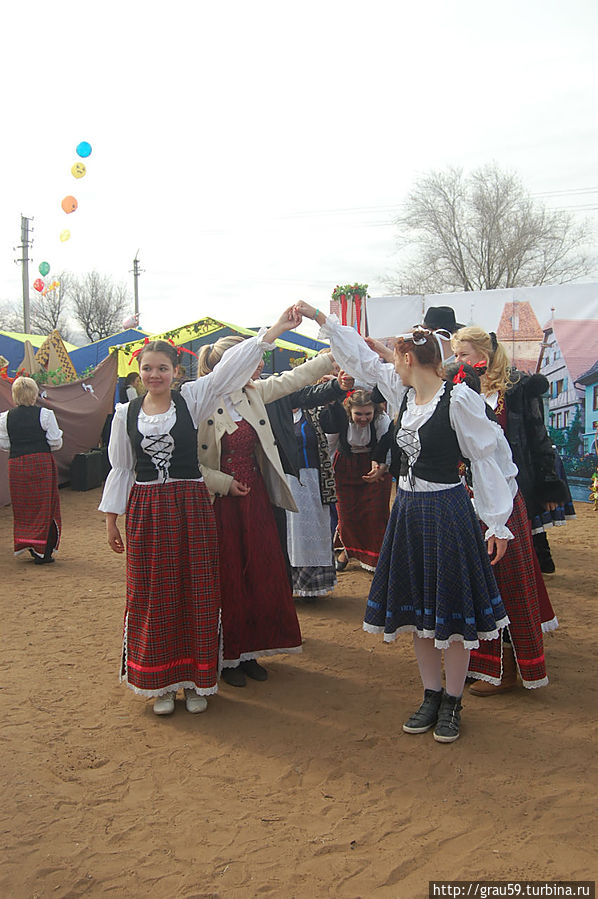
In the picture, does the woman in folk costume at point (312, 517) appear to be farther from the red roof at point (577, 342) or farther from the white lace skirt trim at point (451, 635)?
the red roof at point (577, 342)

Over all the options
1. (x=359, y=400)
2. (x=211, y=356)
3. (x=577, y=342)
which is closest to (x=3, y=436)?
(x=359, y=400)

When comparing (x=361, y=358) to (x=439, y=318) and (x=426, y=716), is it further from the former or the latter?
(x=426, y=716)

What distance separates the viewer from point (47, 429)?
746cm

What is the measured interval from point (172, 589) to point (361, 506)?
2.84 meters

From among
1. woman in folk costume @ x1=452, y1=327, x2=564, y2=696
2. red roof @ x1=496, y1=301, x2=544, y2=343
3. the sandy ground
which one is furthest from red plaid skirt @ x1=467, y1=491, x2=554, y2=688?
red roof @ x1=496, y1=301, x2=544, y2=343

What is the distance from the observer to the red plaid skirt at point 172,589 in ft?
11.4

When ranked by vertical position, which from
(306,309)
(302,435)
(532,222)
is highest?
(532,222)

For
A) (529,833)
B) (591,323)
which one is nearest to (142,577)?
(529,833)

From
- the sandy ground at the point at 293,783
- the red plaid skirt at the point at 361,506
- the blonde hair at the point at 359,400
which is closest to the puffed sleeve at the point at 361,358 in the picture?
the sandy ground at the point at 293,783

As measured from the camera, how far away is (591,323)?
10.4 m

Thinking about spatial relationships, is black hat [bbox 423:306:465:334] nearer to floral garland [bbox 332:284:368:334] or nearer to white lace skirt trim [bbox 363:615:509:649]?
→ white lace skirt trim [bbox 363:615:509:649]

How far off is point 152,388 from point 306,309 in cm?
83

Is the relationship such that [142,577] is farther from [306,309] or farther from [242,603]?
[306,309]

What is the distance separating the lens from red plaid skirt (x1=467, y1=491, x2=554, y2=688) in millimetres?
3504
